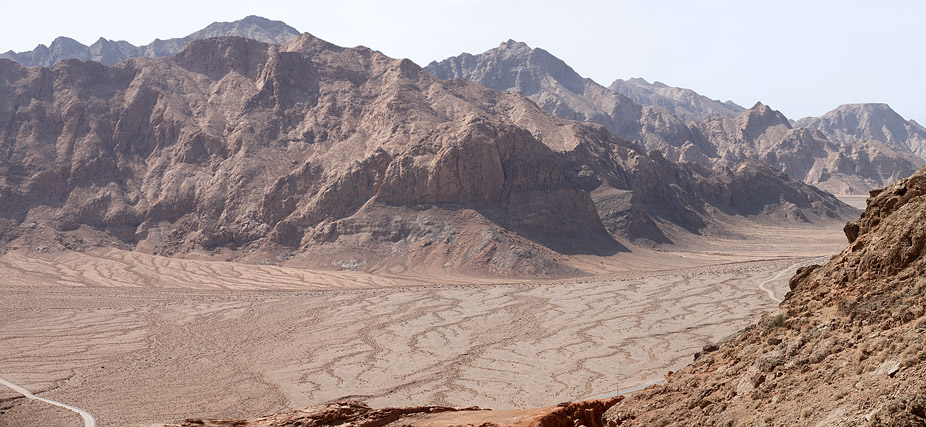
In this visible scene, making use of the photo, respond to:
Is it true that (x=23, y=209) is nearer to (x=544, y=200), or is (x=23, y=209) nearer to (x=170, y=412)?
(x=544, y=200)

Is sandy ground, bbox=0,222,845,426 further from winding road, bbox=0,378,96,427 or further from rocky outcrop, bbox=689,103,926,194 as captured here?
rocky outcrop, bbox=689,103,926,194

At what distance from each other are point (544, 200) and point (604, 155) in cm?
2701

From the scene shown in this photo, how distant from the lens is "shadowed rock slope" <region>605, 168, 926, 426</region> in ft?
24.0

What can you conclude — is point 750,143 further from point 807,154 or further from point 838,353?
point 838,353

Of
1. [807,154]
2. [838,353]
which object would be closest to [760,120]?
[807,154]

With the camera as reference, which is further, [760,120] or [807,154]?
[760,120]

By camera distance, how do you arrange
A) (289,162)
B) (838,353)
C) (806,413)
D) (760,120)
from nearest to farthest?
1. (806,413)
2. (838,353)
3. (289,162)
4. (760,120)

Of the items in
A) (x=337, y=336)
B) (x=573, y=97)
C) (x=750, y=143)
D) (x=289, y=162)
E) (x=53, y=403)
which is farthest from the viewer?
(x=573, y=97)

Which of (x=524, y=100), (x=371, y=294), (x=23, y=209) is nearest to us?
(x=371, y=294)

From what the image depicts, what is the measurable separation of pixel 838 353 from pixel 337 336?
30.2 meters

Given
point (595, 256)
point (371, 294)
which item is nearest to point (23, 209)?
point (371, 294)

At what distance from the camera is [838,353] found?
8.59 meters

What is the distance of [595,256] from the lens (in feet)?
230

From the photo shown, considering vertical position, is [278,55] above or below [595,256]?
above
